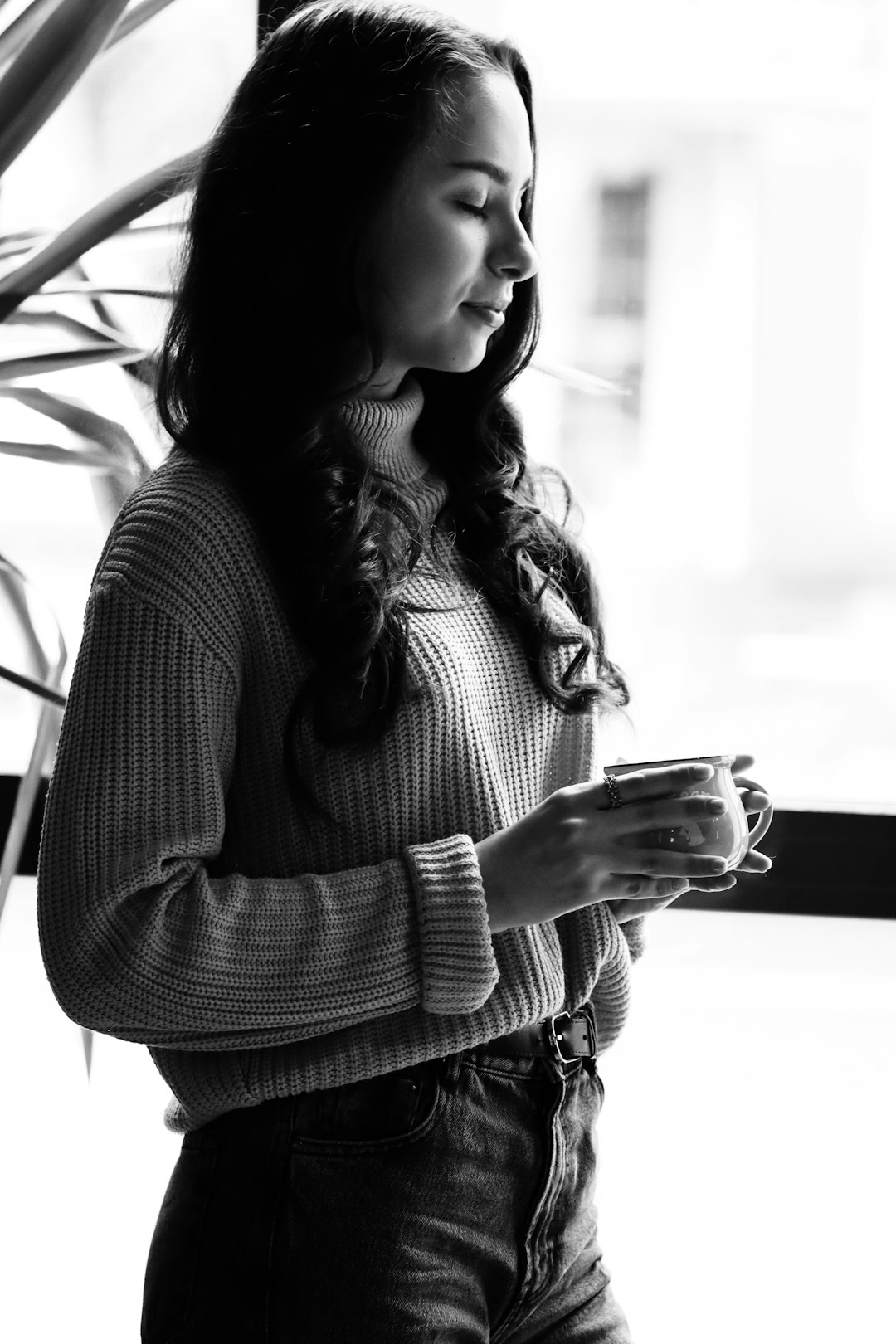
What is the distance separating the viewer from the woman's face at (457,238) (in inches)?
42.2

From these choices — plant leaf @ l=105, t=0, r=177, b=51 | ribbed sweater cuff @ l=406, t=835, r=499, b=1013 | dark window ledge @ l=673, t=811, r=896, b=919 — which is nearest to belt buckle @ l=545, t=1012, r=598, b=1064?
ribbed sweater cuff @ l=406, t=835, r=499, b=1013

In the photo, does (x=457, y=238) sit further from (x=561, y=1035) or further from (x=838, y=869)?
(x=838, y=869)

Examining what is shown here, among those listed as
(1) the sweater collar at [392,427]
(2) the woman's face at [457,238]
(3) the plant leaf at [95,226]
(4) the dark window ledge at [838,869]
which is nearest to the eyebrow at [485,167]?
(2) the woman's face at [457,238]

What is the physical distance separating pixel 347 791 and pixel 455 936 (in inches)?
5.2

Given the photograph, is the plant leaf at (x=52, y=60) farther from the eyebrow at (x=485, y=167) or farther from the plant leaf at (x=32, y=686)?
the plant leaf at (x=32, y=686)

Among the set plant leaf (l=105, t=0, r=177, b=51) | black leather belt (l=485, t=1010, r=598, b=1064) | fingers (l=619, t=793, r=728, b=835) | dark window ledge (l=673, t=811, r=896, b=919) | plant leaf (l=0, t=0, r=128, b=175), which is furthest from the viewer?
dark window ledge (l=673, t=811, r=896, b=919)

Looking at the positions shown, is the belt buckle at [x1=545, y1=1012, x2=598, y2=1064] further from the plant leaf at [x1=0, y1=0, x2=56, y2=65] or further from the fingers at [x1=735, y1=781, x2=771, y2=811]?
the plant leaf at [x1=0, y1=0, x2=56, y2=65]

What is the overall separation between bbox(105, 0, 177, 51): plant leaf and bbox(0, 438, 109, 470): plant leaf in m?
0.41

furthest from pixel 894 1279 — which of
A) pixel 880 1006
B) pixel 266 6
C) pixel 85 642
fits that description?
pixel 266 6

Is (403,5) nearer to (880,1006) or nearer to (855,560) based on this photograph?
(855,560)

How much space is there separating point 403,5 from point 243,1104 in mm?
856

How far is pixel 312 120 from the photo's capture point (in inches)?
42.5

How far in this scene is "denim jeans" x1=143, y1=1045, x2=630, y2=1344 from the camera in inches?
38.2

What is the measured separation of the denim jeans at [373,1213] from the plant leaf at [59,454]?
651mm
